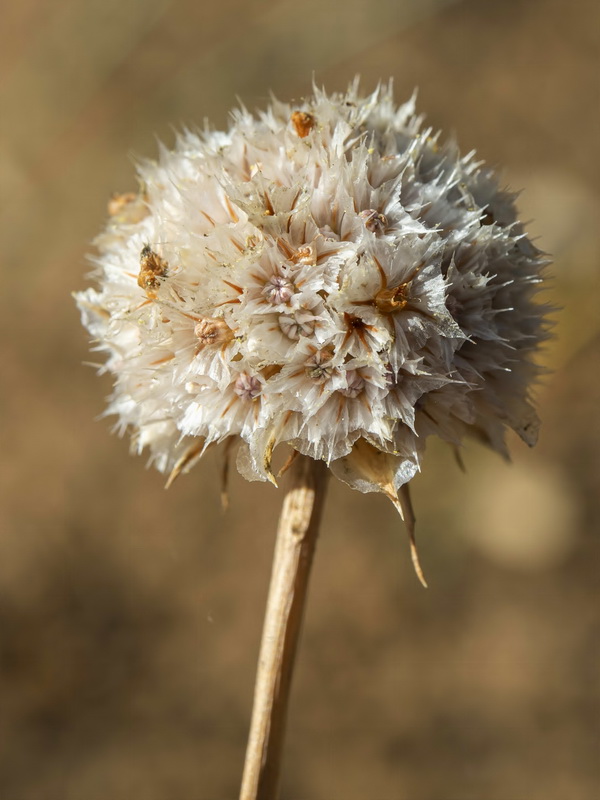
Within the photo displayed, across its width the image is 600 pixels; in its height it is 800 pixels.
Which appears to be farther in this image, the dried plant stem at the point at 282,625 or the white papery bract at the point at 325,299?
the dried plant stem at the point at 282,625

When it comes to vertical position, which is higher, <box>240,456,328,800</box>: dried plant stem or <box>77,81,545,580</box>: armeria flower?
<box>77,81,545,580</box>: armeria flower

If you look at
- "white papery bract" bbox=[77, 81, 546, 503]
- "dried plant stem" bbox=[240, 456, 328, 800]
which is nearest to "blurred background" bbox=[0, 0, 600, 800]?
"dried plant stem" bbox=[240, 456, 328, 800]

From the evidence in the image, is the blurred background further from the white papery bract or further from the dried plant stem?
the white papery bract

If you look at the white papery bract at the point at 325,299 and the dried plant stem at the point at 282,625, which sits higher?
the white papery bract at the point at 325,299

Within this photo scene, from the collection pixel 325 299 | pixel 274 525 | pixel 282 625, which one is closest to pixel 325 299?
pixel 325 299

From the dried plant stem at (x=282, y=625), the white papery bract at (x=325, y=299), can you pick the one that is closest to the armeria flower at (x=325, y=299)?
the white papery bract at (x=325, y=299)

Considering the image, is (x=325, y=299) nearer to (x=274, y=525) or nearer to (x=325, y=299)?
(x=325, y=299)

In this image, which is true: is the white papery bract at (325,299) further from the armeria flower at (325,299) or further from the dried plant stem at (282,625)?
the dried plant stem at (282,625)
